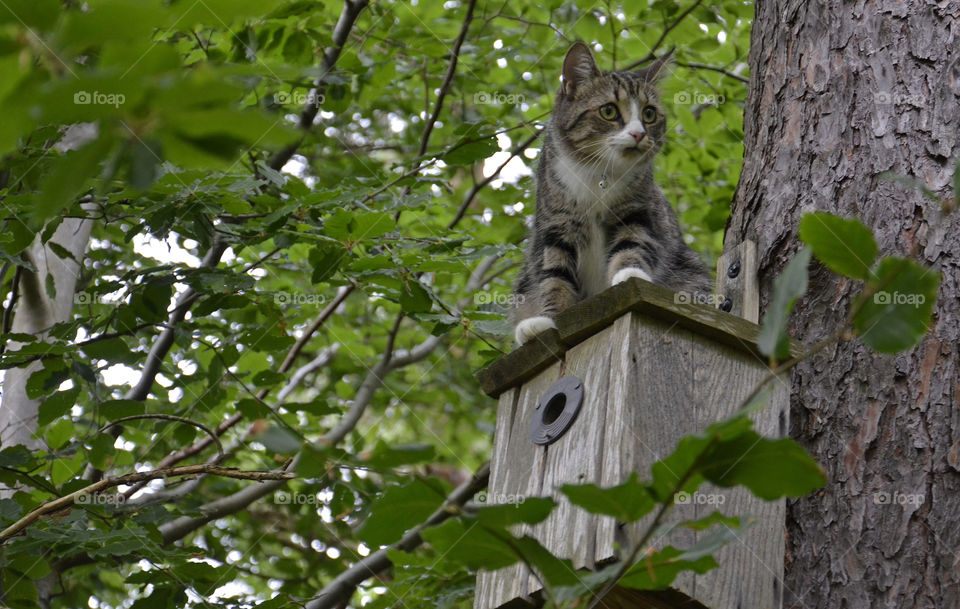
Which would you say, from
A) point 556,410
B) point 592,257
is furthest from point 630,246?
point 556,410

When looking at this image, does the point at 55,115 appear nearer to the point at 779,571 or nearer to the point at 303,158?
the point at 779,571

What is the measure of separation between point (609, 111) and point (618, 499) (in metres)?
2.92

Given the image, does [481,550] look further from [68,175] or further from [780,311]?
[68,175]

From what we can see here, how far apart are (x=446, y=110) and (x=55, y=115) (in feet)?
18.3

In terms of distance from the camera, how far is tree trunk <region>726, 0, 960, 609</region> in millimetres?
1968

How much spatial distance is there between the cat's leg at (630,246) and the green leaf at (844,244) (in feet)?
6.18

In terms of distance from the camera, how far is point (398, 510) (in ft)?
4.02

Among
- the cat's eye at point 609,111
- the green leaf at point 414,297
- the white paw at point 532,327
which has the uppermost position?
the cat's eye at point 609,111

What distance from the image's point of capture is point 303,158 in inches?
250

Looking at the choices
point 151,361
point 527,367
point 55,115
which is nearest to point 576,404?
point 527,367

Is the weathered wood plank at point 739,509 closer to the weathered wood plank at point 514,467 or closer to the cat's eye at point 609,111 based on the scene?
the weathered wood plank at point 514,467

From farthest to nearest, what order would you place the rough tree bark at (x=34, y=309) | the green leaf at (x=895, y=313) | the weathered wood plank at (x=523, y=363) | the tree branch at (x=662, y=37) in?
the tree branch at (x=662, y=37)
the rough tree bark at (x=34, y=309)
the weathered wood plank at (x=523, y=363)
the green leaf at (x=895, y=313)

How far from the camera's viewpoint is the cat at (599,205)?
3361 millimetres

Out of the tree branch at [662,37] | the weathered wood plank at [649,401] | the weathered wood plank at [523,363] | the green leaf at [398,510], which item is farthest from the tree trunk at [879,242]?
the tree branch at [662,37]
